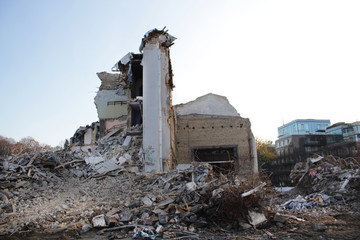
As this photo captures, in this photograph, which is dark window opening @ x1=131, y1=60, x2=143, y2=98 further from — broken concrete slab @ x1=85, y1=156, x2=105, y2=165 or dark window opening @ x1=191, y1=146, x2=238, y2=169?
broken concrete slab @ x1=85, y1=156, x2=105, y2=165

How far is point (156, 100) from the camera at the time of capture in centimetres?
1263

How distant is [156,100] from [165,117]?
3.21ft

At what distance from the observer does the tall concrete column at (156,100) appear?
39.4ft

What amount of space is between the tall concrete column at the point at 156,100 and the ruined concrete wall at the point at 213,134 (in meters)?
5.66

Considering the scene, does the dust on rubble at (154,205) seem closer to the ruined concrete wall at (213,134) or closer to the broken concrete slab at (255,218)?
the broken concrete slab at (255,218)

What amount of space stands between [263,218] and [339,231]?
1.54 meters

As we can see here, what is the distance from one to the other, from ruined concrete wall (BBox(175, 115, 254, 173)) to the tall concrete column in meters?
5.66

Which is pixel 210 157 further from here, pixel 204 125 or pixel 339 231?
pixel 339 231

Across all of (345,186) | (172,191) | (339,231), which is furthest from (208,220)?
(345,186)

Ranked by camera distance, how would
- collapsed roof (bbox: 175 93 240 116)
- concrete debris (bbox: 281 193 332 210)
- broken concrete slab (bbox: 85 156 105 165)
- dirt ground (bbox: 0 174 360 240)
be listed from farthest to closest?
1. collapsed roof (bbox: 175 93 240 116)
2. broken concrete slab (bbox: 85 156 105 165)
3. concrete debris (bbox: 281 193 332 210)
4. dirt ground (bbox: 0 174 360 240)

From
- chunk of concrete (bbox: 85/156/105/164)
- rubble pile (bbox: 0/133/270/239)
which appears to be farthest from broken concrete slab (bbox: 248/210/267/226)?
chunk of concrete (bbox: 85/156/105/164)

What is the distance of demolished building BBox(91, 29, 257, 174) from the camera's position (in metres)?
12.5

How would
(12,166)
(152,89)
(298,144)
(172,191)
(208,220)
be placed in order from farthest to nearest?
1. (298,144)
2. (152,89)
3. (12,166)
4. (172,191)
5. (208,220)

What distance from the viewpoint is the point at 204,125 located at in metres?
18.7
